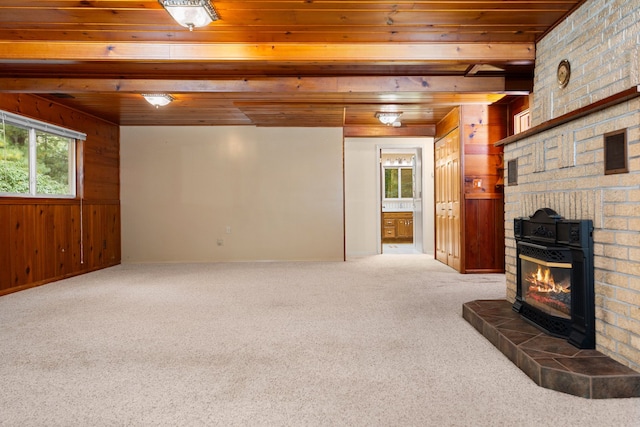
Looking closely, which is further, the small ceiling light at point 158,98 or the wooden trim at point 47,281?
the small ceiling light at point 158,98

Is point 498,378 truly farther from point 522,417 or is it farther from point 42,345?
point 42,345

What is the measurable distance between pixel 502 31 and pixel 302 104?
111 inches

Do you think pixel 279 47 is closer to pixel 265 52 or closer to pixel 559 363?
pixel 265 52

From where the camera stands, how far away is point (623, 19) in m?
2.39

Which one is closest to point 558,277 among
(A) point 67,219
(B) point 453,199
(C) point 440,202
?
(B) point 453,199

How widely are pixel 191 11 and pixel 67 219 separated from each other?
421cm

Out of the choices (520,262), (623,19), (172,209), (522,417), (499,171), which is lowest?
(522,417)

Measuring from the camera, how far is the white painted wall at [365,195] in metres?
8.23

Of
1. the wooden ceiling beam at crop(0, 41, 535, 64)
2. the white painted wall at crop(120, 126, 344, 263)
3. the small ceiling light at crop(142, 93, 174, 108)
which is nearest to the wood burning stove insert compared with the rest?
the wooden ceiling beam at crop(0, 41, 535, 64)

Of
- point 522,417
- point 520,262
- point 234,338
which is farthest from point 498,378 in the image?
point 234,338

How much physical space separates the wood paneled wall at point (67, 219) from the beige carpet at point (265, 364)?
568 mm

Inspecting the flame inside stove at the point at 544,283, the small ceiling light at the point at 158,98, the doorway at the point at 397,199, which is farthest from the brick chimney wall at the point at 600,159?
the doorway at the point at 397,199

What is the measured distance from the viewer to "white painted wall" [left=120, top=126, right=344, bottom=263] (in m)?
7.07

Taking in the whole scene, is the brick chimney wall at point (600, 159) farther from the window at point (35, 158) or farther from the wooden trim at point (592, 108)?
the window at point (35, 158)
